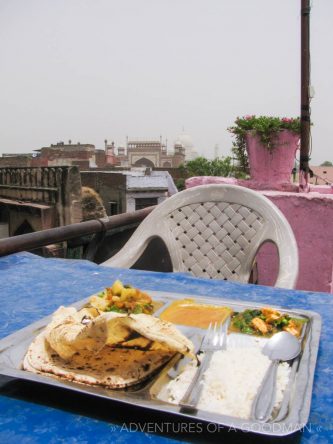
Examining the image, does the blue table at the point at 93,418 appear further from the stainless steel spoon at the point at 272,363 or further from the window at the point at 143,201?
the window at the point at 143,201

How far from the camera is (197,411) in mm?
623

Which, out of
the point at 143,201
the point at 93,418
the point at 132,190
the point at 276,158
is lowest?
the point at 143,201

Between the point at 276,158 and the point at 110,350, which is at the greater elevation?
the point at 276,158

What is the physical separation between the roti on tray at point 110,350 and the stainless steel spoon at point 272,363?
0.13 m

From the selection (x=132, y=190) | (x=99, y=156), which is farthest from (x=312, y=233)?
(x=99, y=156)

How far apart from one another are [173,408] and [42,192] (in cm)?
1641

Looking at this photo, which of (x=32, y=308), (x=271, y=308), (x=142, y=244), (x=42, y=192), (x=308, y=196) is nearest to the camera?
(x=271, y=308)

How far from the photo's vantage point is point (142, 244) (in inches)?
86.5

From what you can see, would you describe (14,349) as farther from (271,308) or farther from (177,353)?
(271,308)

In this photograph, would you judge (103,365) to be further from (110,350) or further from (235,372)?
(235,372)

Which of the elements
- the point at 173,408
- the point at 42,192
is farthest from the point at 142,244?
the point at 42,192

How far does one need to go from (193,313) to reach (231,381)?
1.18 ft

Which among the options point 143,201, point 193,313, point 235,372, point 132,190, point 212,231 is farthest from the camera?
point 143,201

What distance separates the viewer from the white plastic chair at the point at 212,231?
6.95 feet
